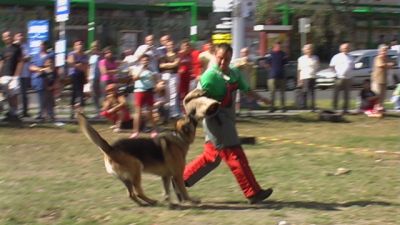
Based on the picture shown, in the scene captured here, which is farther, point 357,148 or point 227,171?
point 357,148

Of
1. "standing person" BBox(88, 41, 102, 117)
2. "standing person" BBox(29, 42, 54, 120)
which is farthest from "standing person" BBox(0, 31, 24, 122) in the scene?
"standing person" BBox(88, 41, 102, 117)

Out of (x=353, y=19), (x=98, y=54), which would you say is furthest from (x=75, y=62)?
(x=353, y=19)

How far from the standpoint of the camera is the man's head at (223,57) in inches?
285

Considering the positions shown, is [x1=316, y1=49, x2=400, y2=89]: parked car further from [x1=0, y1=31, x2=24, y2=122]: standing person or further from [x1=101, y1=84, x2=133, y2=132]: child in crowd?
[x1=0, y1=31, x2=24, y2=122]: standing person

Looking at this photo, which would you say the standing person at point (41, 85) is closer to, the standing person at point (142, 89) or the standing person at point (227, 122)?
the standing person at point (142, 89)

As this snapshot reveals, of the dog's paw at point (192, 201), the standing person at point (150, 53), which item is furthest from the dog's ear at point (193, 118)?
the standing person at point (150, 53)

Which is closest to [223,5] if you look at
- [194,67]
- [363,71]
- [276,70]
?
[194,67]

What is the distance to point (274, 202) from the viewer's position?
759 cm

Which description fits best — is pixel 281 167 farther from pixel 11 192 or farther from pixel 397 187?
pixel 11 192

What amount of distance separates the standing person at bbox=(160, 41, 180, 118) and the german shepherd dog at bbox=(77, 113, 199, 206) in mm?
7092

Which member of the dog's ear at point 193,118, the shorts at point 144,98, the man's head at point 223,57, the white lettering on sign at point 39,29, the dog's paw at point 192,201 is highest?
the man's head at point 223,57

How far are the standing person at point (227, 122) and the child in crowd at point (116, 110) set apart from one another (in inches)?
239

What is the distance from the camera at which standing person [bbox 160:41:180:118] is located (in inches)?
572

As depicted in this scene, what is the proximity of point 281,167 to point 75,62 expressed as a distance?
6945 mm
